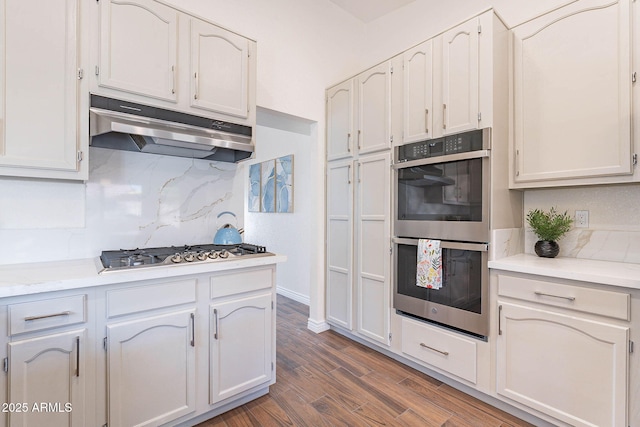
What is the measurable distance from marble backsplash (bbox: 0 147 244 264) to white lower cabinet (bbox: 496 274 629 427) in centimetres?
204

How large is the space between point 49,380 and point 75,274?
0.44 metres

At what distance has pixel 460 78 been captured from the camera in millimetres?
2012

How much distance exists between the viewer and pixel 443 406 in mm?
1879

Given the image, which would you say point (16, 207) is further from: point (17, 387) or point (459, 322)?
point (459, 322)

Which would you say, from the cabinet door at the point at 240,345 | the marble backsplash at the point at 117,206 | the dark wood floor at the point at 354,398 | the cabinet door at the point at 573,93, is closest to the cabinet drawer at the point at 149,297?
the cabinet door at the point at 240,345

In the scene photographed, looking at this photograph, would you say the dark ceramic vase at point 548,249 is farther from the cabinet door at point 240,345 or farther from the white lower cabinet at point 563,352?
the cabinet door at point 240,345

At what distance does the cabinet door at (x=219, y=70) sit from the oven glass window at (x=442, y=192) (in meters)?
1.34

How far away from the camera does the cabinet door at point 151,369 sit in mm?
1404

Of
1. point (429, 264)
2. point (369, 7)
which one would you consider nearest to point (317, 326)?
point (429, 264)

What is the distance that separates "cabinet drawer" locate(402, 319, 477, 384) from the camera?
1943mm

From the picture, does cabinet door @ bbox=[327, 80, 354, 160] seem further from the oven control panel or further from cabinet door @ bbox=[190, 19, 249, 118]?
cabinet door @ bbox=[190, 19, 249, 118]

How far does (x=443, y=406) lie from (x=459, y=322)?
1.74 ft

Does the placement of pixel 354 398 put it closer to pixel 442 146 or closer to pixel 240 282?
pixel 240 282

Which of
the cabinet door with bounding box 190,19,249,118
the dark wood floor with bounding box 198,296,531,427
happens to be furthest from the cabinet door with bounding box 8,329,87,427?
the cabinet door with bounding box 190,19,249,118
